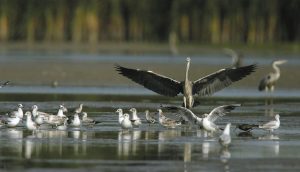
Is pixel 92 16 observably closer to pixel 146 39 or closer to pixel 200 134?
pixel 146 39

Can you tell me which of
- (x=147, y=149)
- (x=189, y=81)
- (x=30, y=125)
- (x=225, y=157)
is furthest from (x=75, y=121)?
(x=225, y=157)

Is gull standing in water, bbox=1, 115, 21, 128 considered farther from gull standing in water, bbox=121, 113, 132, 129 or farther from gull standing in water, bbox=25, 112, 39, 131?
gull standing in water, bbox=121, 113, 132, 129

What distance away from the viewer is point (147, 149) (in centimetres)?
1669

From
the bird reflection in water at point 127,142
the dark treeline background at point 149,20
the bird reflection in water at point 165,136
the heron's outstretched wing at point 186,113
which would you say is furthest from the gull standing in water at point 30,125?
the dark treeline background at point 149,20

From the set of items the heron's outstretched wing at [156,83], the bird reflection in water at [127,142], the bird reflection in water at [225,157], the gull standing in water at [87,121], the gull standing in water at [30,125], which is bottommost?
the bird reflection in water at [225,157]

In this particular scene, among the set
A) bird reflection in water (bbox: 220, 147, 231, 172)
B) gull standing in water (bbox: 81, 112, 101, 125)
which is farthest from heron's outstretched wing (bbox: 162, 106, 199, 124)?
gull standing in water (bbox: 81, 112, 101, 125)

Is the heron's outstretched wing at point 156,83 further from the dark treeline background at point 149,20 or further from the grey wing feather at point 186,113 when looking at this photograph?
the dark treeline background at point 149,20

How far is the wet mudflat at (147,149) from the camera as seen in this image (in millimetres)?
→ 14742

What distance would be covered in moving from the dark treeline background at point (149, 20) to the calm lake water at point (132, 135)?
929 inches

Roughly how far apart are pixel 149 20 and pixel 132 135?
4588 cm

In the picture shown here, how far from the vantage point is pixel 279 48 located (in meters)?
60.2

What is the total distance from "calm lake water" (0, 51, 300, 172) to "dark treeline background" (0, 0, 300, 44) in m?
23.6

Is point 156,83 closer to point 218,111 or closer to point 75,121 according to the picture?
point 75,121

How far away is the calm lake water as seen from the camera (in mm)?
14984
